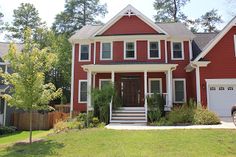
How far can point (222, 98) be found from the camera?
60.8 ft

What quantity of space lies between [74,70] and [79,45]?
7.24ft

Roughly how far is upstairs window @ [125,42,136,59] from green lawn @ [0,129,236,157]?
993cm

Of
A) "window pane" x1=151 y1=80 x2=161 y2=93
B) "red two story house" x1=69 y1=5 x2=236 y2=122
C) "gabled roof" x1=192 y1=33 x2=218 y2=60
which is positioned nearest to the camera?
"red two story house" x1=69 y1=5 x2=236 y2=122

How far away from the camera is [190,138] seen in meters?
10.9

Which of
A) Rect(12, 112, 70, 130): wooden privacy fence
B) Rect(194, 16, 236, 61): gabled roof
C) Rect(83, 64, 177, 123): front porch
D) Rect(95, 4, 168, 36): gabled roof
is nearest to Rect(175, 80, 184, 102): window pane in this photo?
Rect(83, 64, 177, 123): front porch

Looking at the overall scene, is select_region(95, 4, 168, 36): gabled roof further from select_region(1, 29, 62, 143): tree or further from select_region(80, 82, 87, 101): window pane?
select_region(1, 29, 62, 143): tree

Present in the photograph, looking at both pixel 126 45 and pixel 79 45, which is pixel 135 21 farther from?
pixel 79 45

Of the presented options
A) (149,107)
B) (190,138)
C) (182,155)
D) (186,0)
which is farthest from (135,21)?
(186,0)

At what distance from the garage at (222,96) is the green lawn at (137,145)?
→ 6.82 meters

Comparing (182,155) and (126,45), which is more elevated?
(126,45)

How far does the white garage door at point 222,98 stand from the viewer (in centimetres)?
1839

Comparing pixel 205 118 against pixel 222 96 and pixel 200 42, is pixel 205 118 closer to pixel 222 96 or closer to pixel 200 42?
pixel 222 96

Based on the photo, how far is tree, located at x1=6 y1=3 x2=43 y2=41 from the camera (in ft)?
130

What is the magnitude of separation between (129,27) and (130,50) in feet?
6.41
